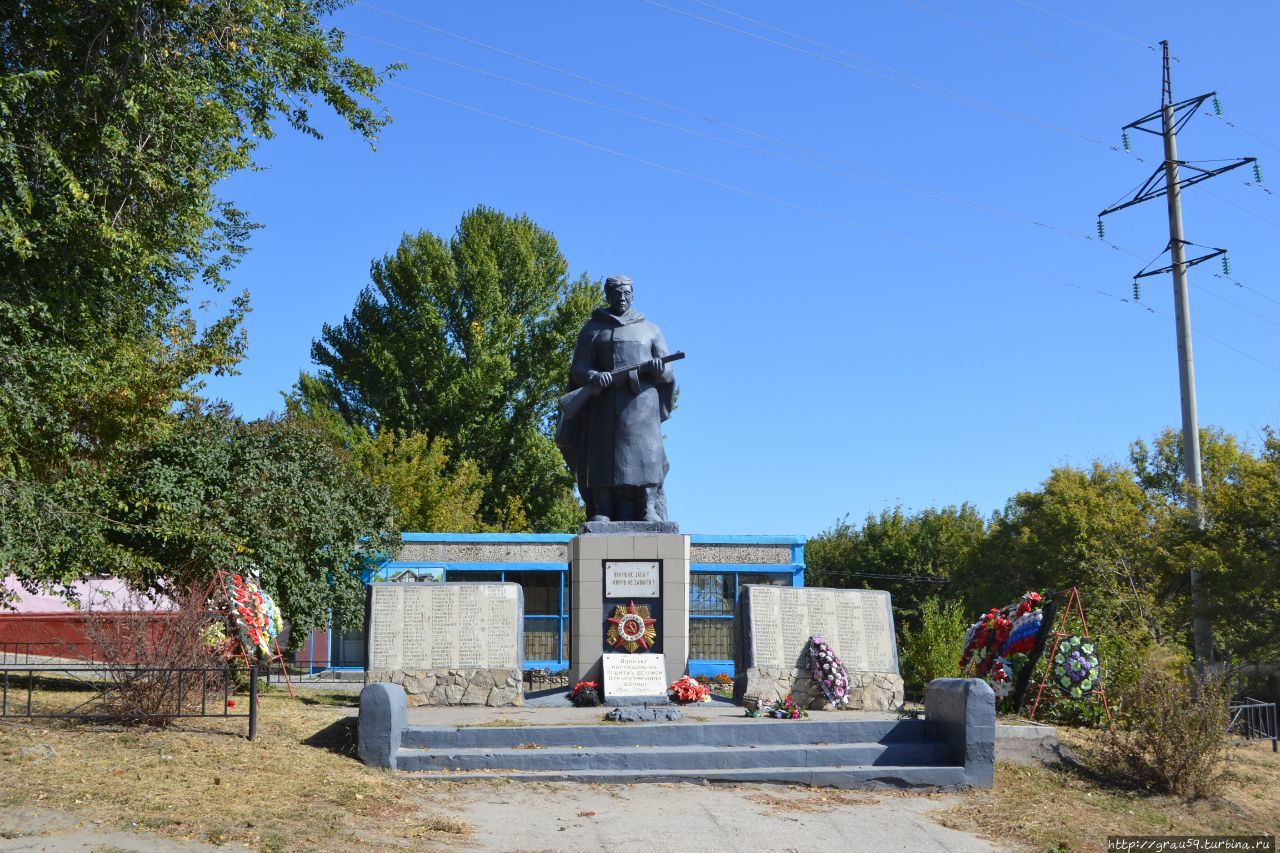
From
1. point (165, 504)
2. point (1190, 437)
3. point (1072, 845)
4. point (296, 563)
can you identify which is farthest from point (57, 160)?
point (1190, 437)

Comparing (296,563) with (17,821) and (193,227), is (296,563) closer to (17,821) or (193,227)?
(193,227)

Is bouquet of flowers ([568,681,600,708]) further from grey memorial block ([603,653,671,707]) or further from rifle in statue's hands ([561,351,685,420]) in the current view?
rifle in statue's hands ([561,351,685,420])

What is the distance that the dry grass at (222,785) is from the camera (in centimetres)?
779

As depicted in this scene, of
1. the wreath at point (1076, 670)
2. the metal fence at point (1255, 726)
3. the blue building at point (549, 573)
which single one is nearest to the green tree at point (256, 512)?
the blue building at point (549, 573)

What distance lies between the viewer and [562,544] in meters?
25.4

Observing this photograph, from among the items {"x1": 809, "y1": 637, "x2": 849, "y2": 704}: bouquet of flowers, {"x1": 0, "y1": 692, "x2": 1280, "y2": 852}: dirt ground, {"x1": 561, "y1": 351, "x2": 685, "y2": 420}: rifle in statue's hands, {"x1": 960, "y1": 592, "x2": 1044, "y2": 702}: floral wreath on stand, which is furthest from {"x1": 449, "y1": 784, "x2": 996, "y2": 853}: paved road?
{"x1": 561, "y1": 351, "x2": 685, "y2": 420}: rifle in statue's hands

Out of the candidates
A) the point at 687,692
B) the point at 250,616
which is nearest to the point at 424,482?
the point at 250,616

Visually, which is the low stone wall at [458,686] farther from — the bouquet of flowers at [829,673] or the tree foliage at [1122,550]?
the tree foliage at [1122,550]

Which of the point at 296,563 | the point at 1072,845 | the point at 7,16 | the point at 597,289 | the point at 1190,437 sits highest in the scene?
the point at 597,289

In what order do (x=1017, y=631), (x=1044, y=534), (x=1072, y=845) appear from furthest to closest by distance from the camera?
(x=1044, y=534)
(x=1017, y=631)
(x=1072, y=845)

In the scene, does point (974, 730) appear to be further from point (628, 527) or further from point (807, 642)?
point (628, 527)

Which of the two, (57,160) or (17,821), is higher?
(57,160)

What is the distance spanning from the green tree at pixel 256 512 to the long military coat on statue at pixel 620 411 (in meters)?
5.77

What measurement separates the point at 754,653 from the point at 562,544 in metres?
13.0
